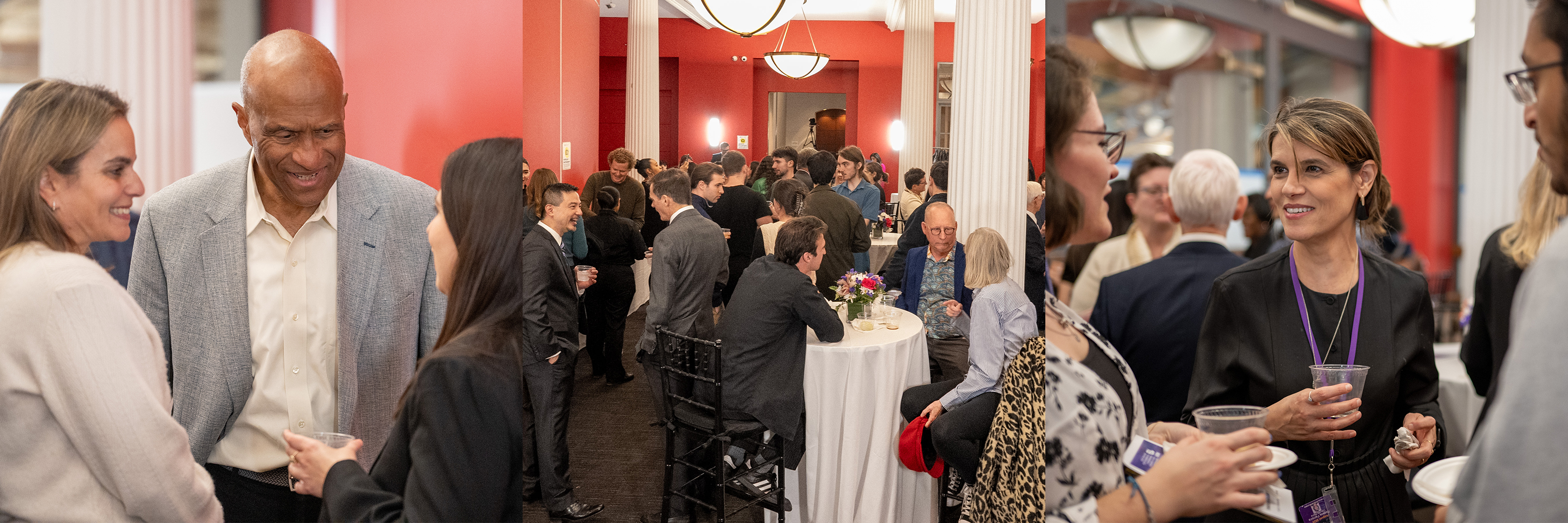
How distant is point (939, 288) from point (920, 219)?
0.24 metres

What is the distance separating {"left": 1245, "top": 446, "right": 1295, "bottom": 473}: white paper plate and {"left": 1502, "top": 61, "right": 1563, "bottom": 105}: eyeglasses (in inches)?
25.3

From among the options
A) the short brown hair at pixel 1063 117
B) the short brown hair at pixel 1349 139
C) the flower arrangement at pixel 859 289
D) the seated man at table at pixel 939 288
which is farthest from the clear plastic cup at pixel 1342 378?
the flower arrangement at pixel 859 289

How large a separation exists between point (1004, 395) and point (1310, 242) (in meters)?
0.96

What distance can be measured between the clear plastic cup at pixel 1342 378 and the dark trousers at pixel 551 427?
1.80m

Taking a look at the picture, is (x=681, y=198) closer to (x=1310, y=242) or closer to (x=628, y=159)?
(x=628, y=159)

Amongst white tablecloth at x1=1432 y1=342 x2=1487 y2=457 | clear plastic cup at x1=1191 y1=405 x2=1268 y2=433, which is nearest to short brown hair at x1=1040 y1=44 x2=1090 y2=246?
clear plastic cup at x1=1191 y1=405 x2=1268 y2=433

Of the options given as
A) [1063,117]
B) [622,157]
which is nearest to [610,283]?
[622,157]

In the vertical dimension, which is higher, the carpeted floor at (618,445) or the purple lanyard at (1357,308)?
the purple lanyard at (1357,308)

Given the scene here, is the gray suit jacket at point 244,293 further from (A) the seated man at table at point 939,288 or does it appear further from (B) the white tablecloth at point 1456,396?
(B) the white tablecloth at point 1456,396

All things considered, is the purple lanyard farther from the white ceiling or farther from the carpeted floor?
the carpeted floor

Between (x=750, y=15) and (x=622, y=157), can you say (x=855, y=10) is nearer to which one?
(x=750, y=15)

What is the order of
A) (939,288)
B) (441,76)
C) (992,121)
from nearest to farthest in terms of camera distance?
(441,76) < (992,121) < (939,288)

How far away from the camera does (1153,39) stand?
142cm

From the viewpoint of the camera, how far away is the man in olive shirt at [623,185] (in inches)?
89.8
